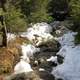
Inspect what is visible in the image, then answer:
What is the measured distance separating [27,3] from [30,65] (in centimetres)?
1294

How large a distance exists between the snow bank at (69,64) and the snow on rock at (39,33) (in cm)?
246

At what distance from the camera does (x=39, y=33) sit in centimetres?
2709

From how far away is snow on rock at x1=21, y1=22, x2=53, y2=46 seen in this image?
24.7m

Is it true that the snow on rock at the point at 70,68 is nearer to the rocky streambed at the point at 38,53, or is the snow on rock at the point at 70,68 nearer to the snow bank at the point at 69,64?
the snow bank at the point at 69,64

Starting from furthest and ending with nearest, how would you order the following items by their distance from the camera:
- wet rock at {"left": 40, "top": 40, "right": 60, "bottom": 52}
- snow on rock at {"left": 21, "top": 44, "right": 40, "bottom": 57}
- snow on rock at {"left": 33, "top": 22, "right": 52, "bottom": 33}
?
snow on rock at {"left": 33, "top": 22, "right": 52, "bottom": 33} → wet rock at {"left": 40, "top": 40, "right": 60, "bottom": 52} → snow on rock at {"left": 21, "top": 44, "right": 40, "bottom": 57}

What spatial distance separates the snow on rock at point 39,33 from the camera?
24.7 m

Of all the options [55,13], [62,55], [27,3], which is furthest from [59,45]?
[55,13]

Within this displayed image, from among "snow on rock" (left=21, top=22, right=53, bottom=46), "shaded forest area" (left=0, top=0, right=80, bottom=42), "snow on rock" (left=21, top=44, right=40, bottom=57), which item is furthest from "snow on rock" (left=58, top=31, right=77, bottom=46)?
"snow on rock" (left=21, top=44, right=40, bottom=57)

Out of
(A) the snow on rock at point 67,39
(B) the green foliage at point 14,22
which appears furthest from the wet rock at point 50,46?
(B) the green foliage at point 14,22

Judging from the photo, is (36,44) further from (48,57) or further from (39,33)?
(39,33)

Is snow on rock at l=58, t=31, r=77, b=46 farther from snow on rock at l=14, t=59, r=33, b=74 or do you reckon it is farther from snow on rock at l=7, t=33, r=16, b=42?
snow on rock at l=14, t=59, r=33, b=74

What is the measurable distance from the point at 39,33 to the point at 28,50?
5.07 meters

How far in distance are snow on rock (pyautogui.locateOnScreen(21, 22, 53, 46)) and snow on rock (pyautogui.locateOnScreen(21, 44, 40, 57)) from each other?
41.1 inches

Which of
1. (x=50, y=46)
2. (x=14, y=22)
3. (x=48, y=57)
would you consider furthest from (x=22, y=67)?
(x=14, y=22)
